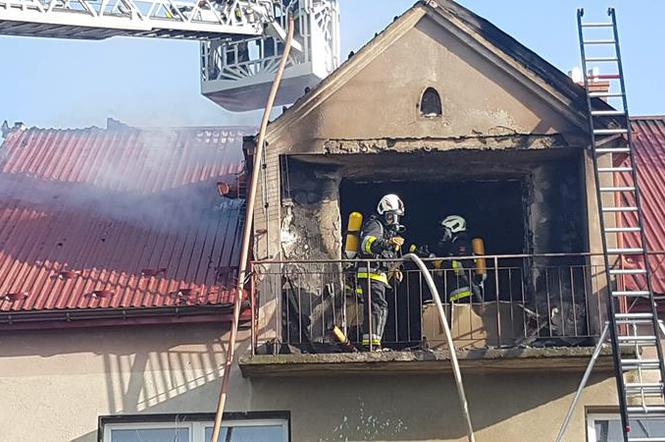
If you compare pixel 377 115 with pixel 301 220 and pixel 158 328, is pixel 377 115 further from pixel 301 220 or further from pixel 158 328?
pixel 158 328

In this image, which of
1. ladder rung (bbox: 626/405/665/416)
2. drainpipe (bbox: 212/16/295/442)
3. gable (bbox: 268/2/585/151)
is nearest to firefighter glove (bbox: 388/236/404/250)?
gable (bbox: 268/2/585/151)

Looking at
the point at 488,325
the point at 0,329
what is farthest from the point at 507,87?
the point at 0,329

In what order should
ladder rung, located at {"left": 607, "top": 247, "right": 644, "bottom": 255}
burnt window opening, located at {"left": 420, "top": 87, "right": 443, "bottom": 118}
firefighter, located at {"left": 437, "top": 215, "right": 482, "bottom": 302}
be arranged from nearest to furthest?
1. ladder rung, located at {"left": 607, "top": 247, "right": 644, "bottom": 255}
2. burnt window opening, located at {"left": 420, "top": 87, "right": 443, "bottom": 118}
3. firefighter, located at {"left": 437, "top": 215, "right": 482, "bottom": 302}

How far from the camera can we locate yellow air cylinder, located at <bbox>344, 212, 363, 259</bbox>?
43.4 feet

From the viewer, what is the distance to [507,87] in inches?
511

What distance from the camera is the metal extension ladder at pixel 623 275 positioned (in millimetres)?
11398

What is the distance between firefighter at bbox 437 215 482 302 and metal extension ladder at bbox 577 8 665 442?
5.11ft

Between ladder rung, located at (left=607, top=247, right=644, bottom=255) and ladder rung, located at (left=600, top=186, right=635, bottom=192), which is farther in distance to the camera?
ladder rung, located at (left=600, top=186, right=635, bottom=192)

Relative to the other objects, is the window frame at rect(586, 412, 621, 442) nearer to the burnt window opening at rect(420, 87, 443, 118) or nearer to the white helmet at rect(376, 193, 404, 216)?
the white helmet at rect(376, 193, 404, 216)

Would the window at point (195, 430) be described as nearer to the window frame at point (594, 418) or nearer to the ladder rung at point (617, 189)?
the window frame at point (594, 418)

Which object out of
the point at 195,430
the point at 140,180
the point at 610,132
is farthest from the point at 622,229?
the point at 140,180

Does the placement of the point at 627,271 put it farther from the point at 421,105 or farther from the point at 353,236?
the point at 353,236

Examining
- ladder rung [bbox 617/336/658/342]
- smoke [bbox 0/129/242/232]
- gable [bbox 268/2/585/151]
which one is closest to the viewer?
ladder rung [bbox 617/336/658/342]

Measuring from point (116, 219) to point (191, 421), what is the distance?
301 centimetres
